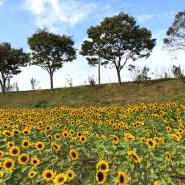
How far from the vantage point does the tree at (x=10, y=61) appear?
1498 inches

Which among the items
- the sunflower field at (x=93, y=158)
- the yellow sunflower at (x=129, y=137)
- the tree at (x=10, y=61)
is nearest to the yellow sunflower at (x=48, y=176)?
the sunflower field at (x=93, y=158)

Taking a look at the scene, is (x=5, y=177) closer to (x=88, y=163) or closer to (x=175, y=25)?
(x=88, y=163)

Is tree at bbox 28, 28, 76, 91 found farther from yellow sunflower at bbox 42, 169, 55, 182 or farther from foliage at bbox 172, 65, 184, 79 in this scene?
yellow sunflower at bbox 42, 169, 55, 182

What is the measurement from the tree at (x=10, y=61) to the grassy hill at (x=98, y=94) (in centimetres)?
551

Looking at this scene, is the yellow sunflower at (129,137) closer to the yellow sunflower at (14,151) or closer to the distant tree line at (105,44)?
the yellow sunflower at (14,151)

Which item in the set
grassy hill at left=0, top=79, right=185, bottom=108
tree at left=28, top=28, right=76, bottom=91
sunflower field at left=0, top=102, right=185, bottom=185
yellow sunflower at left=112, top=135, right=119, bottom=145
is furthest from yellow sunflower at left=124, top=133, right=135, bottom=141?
tree at left=28, top=28, right=76, bottom=91

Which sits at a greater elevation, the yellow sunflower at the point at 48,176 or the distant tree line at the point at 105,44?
the distant tree line at the point at 105,44

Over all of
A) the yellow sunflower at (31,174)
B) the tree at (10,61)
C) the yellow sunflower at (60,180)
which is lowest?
the yellow sunflower at (31,174)

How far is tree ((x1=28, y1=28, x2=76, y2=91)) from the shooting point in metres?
34.2

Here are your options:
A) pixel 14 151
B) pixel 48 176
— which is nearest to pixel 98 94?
pixel 14 151

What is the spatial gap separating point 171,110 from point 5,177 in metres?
7.45

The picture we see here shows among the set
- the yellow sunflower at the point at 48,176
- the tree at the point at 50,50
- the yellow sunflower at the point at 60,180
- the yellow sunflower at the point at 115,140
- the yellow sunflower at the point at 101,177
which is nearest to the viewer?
the yellow sunflower at the point at 101,177

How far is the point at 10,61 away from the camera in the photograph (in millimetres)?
38156

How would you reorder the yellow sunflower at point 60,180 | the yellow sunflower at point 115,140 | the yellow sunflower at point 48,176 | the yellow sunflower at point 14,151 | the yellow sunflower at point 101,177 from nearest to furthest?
1. the yellow sunflower at point 101,177
2. the yellow sunflower at point 60,180
3. the yellow sunflower at point 48,176
4. the yellow sunflower at point 14,151
5. the yellow sunflower at point 115,140
